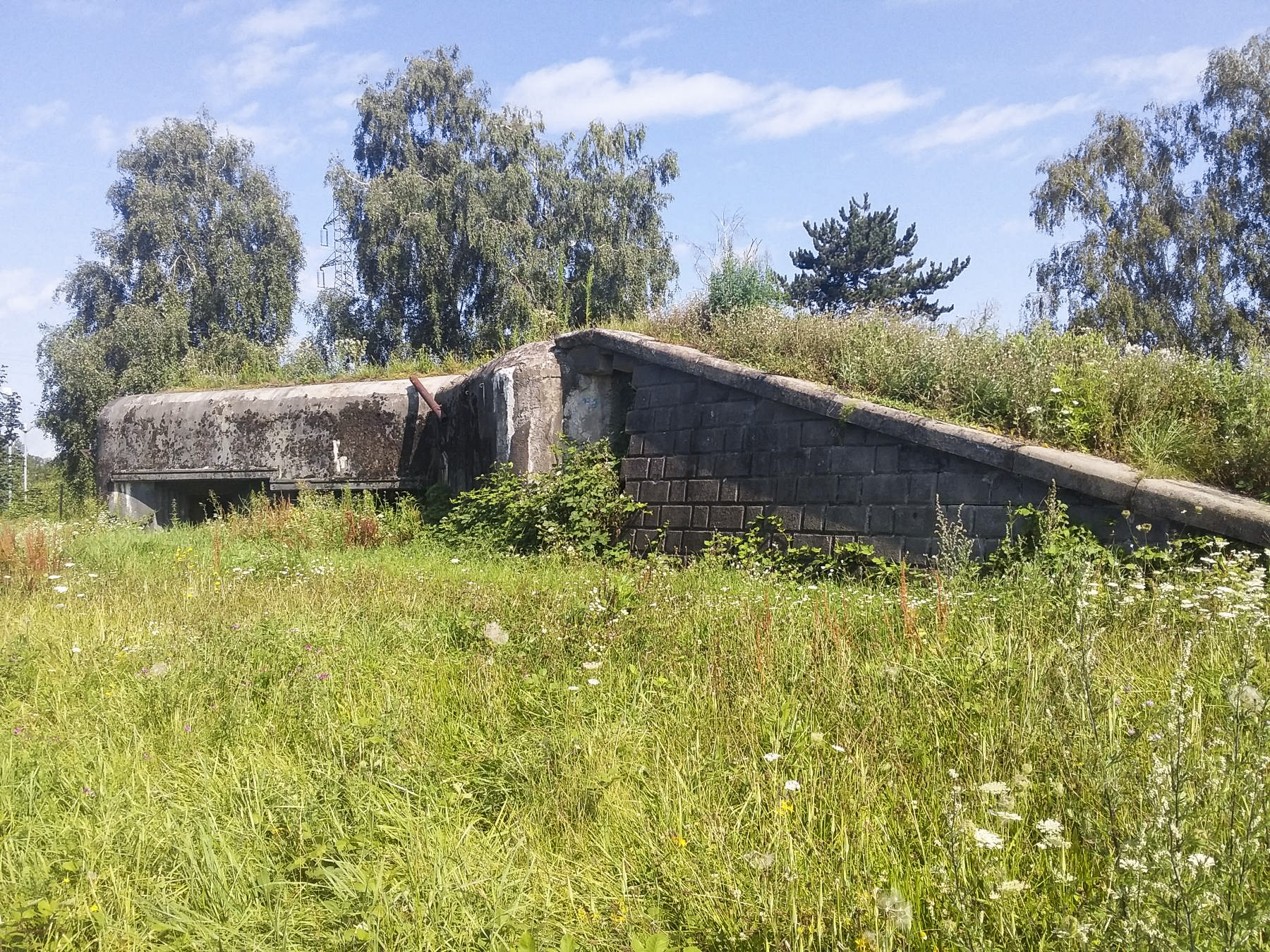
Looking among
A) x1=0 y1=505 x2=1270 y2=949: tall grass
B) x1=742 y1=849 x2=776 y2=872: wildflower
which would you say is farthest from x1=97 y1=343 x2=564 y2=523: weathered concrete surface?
x1=742 y1=849 x2=776 y2=872: wildflower

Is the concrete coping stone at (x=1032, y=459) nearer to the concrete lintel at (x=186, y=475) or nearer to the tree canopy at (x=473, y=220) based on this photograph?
the concrete lintel at (x=186, y=475)

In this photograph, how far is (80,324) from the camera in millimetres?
27125

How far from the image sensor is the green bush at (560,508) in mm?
8578

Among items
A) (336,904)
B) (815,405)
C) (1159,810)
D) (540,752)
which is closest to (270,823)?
(336,904)

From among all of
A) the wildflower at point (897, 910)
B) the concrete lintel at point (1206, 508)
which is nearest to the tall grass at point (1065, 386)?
the concrete lintel at point (1206, 508)

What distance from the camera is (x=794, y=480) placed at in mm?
7199

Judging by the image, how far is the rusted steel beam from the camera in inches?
441

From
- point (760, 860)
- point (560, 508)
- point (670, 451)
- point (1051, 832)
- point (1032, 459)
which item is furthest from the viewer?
point (560, 508)

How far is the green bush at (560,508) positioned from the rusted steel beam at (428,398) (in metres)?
2.07

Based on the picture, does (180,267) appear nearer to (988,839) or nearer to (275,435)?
(275,435)

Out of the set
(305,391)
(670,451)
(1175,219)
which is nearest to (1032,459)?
(670,451)

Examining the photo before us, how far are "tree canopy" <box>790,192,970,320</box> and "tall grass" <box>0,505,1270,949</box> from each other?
26394mm

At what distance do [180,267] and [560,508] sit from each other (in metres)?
24.3

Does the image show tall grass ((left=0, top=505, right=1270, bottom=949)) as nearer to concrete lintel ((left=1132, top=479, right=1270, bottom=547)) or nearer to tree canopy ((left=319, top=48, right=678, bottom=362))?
concrete lintel ((left=1132, top=479, right=1270, bottom=547))
